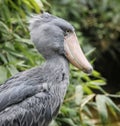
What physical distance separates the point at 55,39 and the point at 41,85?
10.2 inches

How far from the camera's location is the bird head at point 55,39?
9.66 ft

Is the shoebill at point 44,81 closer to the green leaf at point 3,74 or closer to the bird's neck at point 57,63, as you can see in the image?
the bird's neck at point 57,63

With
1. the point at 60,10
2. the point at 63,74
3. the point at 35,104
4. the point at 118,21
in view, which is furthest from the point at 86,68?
the point at 118,21

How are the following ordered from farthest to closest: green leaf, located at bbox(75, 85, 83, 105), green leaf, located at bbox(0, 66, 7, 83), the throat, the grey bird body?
green leaf, located at bbox(75, 85, 83, 105), green leaf, located at bbox(0, 66, 7, 83), the throat, the grey bird body

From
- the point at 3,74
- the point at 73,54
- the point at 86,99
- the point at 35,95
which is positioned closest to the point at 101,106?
the point at 86,99

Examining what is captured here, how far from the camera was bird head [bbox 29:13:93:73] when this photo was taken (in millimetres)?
2945

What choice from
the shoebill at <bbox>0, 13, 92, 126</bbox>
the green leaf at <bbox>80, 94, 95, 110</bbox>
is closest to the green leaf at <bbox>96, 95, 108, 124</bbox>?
the green leaf at <bbox>80, 94, 95, 110</bbox>

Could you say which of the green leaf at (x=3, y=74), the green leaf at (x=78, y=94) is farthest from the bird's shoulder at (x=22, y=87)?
the green leaf at (x=78, y=94)

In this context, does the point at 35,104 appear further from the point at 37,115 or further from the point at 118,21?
the point at 118,21

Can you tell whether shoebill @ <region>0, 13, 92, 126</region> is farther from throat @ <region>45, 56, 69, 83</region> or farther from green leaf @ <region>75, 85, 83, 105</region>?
green leaf @ <region>75, 85, 83, 105</region>

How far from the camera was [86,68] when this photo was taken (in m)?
2.96

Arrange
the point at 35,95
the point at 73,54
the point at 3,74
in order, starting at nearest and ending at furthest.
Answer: the point at 35,95, the point at 73,54, the point at 3,74

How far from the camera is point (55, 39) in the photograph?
2963mm

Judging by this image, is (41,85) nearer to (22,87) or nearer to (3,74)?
(22,87)
